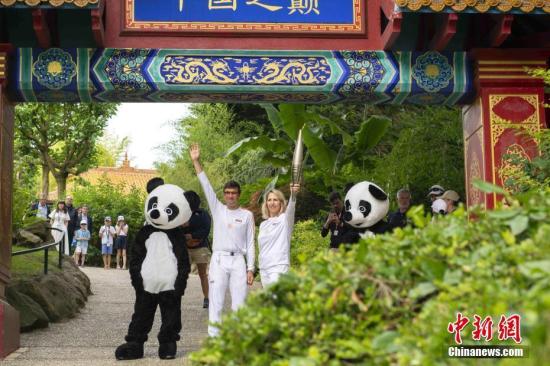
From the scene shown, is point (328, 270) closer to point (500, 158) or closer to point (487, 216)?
point (487, 216)

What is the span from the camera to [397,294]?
10.6 ft

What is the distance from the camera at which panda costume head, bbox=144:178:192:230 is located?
8.00 meters

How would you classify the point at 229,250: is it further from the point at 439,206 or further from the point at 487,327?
the point at 487,327

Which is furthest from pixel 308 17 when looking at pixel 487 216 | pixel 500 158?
pixel 487 216

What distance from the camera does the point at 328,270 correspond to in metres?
3.43

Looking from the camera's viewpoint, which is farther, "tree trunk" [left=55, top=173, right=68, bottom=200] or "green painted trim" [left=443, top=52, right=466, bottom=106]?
"tree trunk" [left=55, top=173, right=68, bottom=200]

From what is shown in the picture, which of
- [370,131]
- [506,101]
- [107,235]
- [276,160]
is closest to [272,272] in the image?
[506,101]

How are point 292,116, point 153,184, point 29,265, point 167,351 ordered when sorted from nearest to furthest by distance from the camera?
point 167,351, point 153,184, point 29,265, point 292,116

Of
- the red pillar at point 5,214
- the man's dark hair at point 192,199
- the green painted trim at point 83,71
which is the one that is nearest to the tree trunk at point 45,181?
the red pillar at point 5,214

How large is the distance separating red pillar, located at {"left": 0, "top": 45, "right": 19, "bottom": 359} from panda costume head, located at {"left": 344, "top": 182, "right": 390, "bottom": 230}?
3.53m

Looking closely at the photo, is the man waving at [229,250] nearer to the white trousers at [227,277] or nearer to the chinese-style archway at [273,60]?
the white trousers at [227,277]

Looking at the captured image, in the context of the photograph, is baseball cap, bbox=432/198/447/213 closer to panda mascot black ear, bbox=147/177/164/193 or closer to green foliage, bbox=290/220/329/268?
panda mascot black ear, bbox=147/177/164/193

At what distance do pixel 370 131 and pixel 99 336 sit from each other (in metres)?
6.79

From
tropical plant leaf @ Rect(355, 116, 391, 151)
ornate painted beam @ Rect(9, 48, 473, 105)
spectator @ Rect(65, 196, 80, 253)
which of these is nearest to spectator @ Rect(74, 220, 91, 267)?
spectator @ Rect(65, 196, 80, 253)
